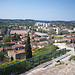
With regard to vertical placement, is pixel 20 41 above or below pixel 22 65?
below

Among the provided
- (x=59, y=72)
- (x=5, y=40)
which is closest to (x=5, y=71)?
(x=59, y=72)

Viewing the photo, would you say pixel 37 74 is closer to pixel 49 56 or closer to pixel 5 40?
pixel 49 56

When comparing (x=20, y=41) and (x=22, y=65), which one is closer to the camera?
(x=22, y=65)

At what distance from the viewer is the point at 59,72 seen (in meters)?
5.57

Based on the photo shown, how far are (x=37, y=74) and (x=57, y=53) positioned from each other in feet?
13.1

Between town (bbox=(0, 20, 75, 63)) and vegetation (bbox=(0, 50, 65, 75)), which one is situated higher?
vegetation (bbox=(0, 50, 65, 75))

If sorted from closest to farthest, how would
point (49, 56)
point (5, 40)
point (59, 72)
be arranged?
1. point (59, 72)
2. point (49, 56)
3. point (5, 40)

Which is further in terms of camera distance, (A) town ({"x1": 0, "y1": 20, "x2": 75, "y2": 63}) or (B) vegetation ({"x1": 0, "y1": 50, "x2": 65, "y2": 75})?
(A) town ({"x1": 0, "y1": 20, "x2": 75, "y2": 63})

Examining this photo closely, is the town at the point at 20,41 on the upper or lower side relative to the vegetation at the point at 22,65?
lower

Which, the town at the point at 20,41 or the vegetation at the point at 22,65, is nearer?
the vegetation at the point at 22,65

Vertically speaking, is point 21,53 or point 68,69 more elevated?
point 68,69

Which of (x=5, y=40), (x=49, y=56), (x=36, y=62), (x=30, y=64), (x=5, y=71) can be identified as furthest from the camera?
(x=5, y=40)

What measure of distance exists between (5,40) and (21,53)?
785 inches

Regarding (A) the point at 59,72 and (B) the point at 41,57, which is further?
(B) the point at 41,57
